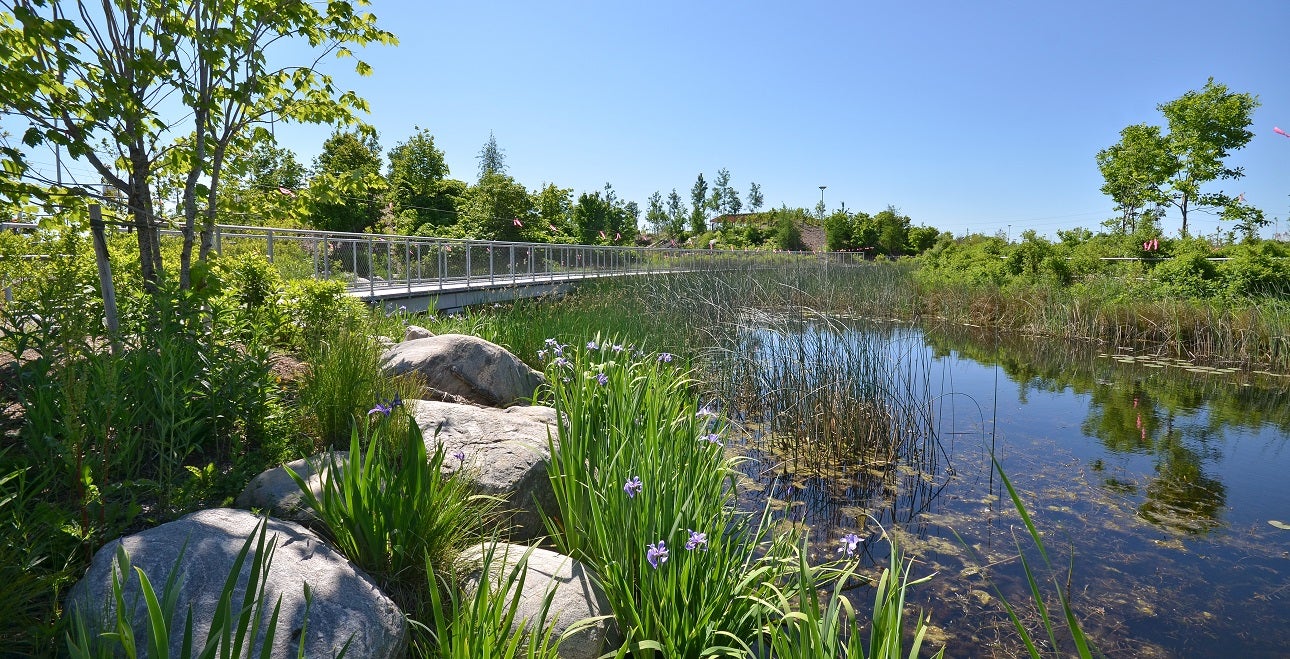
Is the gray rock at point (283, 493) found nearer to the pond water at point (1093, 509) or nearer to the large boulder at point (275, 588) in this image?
the large boulder at point (275, 588)

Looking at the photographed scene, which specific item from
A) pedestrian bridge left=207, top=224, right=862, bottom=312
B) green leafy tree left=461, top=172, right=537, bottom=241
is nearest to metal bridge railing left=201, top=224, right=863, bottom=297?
pedestrian bridge left=207, top=224, right=862, bottom=312

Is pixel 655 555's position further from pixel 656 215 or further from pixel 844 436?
pixel 656 215

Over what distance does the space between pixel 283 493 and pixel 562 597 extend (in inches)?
49.3

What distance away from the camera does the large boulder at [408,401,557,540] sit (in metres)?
3.07

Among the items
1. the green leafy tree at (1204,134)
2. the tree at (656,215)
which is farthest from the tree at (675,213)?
the green leafy tree at (1204,134)

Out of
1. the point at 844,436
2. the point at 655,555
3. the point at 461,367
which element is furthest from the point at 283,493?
the point at 844,436

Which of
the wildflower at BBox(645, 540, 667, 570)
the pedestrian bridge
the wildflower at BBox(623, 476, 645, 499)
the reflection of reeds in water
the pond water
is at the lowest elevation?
the pond water

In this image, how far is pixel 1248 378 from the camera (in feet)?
31.3

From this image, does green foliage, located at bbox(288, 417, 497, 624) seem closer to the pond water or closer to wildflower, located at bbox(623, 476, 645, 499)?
wildflower, located at bbox(623, 476, 645, 499)

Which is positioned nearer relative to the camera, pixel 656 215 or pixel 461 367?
pixel 461 367

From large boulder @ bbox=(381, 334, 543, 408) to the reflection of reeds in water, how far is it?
2169mm

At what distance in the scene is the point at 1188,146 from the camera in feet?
76.3

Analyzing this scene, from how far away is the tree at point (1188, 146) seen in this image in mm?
21750

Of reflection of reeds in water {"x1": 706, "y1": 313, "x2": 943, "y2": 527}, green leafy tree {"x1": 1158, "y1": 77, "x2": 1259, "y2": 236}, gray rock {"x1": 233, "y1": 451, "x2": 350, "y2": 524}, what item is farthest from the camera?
green leafy tree {"x1": 1158, "y1": 77, "x2": 1259, "y2": 236}
